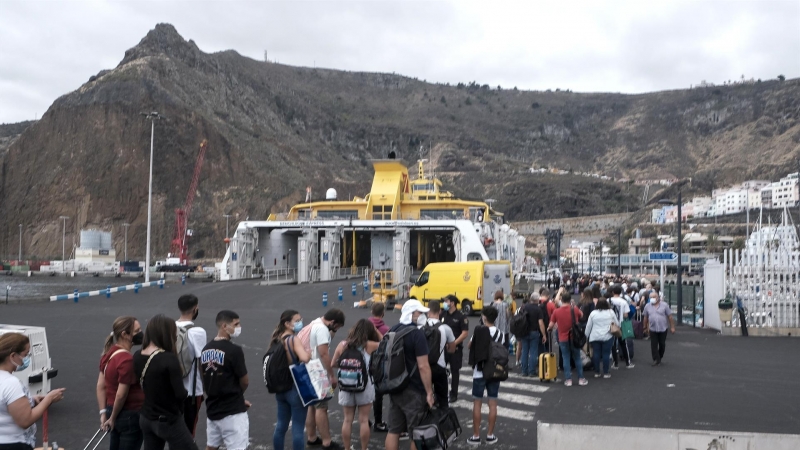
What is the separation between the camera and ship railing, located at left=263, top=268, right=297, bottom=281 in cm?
3625

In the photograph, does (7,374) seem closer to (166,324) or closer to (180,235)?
(166,324)

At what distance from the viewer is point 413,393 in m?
6.59

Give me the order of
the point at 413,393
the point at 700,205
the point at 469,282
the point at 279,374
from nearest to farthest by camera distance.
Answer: the point at 413,393, the point at 279,374, the point at 469,282, the point at 700,205

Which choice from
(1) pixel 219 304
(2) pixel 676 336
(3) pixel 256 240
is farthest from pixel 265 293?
(2) pixel 676 336

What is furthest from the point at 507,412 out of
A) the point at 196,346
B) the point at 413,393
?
the point at 196,346

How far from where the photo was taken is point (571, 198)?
15600 centimetres

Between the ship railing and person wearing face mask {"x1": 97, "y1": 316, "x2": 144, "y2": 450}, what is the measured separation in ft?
97.9

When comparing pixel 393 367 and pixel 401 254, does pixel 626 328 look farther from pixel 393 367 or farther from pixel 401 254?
pixel 401 254

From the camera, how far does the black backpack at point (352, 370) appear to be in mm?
6996

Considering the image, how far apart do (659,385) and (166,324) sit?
8467 mm

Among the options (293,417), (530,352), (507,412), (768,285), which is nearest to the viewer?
(293,417)

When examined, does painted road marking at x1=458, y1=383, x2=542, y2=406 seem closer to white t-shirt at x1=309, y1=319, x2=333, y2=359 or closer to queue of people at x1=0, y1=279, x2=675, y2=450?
queue of people at x1=0, y1=279, x2=675, y2=450

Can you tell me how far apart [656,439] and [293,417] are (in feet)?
10.7

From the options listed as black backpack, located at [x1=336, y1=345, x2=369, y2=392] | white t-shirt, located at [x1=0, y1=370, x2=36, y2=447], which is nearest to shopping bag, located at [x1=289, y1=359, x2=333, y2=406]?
black backpack, located at [x1=336, y1=345, x2=369, y2=392]
